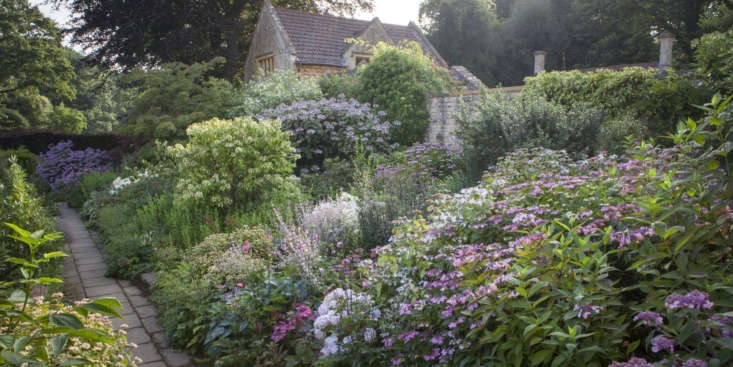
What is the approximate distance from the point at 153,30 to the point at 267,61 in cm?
449

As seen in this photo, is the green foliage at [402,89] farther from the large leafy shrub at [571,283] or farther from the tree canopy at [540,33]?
the tree canopy at [540,33]

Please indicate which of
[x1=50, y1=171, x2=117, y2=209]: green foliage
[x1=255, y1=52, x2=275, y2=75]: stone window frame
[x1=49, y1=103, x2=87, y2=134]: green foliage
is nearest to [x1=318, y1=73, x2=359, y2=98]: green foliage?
[x1=50, y1=171, x2=117, y2=209]: green foliage

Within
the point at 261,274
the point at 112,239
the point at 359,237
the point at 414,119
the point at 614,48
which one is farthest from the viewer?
the point at 614,48

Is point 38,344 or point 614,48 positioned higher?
point 614,48

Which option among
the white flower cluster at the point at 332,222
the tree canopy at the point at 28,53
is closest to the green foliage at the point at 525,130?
the white flower cluster at the point at 332,222

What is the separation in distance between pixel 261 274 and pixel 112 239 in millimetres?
3352

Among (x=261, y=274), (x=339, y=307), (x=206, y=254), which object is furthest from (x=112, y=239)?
(x=339, y=307)

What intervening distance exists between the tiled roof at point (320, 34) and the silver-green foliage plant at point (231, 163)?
12006 millimetres

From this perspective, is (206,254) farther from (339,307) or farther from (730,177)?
(730,177)

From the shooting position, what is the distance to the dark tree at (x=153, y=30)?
18484 millimetres

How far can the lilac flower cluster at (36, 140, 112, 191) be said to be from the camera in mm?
12644

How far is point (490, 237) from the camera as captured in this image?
3.04 metres

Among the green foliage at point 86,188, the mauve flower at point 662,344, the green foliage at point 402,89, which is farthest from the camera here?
the green foliage at point 402,89

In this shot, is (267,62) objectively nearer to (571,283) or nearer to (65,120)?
(571,283)
